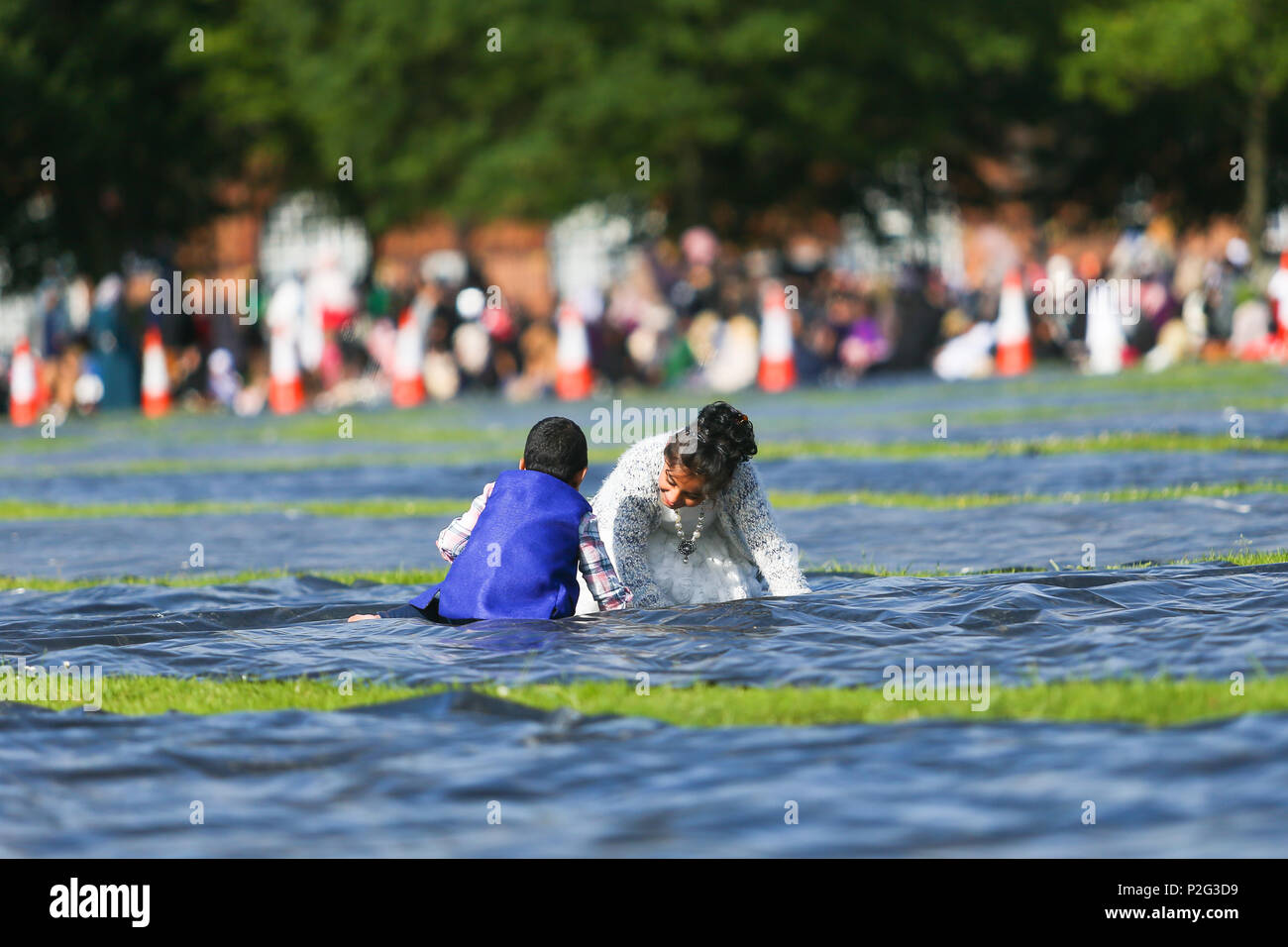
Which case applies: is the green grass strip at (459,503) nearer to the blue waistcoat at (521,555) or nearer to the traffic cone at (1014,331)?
the blue waistcoat at (521,555)

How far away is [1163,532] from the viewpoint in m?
11.5

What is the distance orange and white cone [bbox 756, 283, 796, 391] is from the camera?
32.1 metres

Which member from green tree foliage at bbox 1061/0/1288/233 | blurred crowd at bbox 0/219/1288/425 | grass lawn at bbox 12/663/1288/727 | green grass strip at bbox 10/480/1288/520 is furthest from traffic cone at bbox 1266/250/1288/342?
grass lawn at bbox 12/663/1288/727

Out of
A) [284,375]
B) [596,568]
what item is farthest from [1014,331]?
[596,568]

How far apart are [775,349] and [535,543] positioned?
24.0 metres

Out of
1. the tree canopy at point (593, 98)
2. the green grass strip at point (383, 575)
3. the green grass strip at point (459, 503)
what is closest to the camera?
the green grass strip at point (383, 575)

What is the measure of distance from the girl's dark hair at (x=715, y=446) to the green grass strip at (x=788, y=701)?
1.08 metres

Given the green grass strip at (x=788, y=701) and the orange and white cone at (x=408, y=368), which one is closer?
the green grass strip at (x=788, y=701)

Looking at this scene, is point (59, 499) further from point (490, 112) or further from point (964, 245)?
point (964, 245)

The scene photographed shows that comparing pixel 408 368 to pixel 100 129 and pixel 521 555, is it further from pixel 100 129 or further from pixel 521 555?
pixel 521 555

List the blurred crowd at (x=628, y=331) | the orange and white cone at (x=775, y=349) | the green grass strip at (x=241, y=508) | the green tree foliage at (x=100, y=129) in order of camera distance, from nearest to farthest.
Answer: the green grass strip at (x=241, y=508) < the orange and white cone at (x=775, y=349) < the blurred crowd at (x=628, y=331) < the green tree foliage at (x=100, y=129)

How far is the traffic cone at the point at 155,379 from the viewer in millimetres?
34156

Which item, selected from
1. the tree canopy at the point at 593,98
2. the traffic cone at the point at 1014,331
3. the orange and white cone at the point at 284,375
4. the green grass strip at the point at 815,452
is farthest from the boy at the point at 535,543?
the tree canopy at the point at 593,98

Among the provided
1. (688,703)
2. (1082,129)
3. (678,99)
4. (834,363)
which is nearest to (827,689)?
(688,703)
